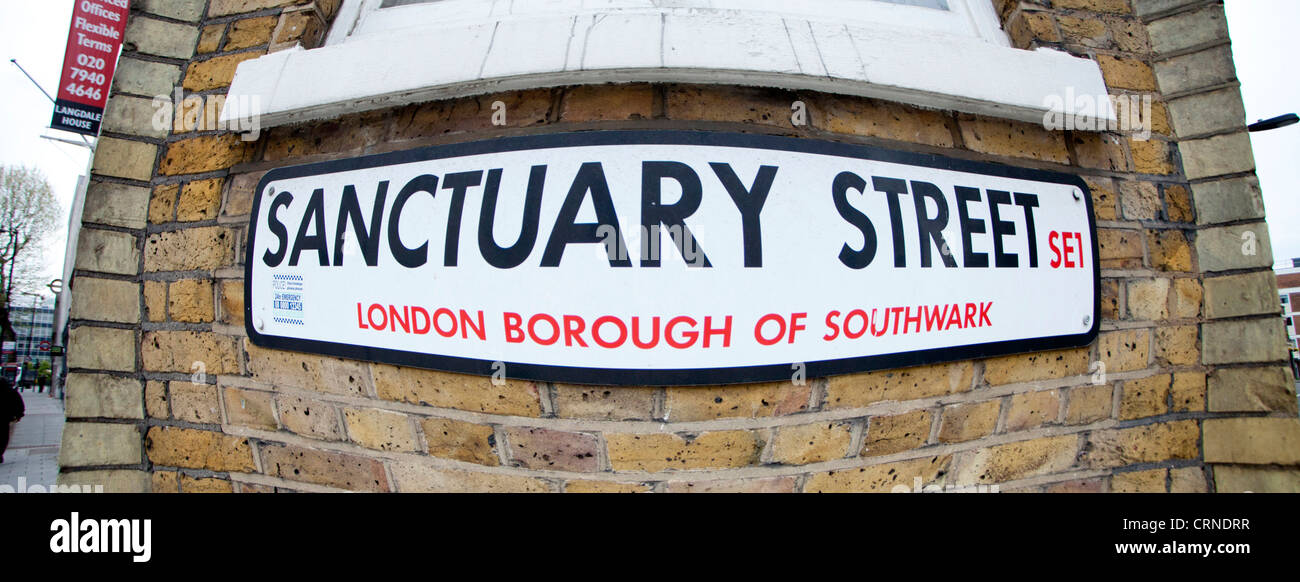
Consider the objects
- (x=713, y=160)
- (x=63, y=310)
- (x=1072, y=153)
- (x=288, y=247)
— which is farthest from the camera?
(x=63, y=310)

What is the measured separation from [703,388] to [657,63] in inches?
25.8

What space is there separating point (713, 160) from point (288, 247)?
1001 mm

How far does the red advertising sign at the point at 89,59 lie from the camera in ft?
12.6

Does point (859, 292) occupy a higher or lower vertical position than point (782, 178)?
lower

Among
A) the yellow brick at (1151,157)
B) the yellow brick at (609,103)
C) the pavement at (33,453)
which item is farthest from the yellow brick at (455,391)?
the pavement at (33,453)

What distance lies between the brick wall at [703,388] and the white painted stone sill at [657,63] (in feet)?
0.28

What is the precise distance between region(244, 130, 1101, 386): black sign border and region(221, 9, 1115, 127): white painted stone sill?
12 centimetres

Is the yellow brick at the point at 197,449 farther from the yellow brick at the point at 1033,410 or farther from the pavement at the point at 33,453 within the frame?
the pavement at the point at 33,453

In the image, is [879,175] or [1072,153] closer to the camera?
[879,175]

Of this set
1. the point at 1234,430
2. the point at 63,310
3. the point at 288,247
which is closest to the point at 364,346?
the point at 288,247

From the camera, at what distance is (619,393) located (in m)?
1.02

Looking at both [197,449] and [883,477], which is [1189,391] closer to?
[883,477]

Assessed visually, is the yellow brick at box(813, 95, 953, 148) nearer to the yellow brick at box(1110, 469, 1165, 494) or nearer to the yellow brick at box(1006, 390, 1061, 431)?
the yellow brick at box(1006, 390, 1061, 431)
